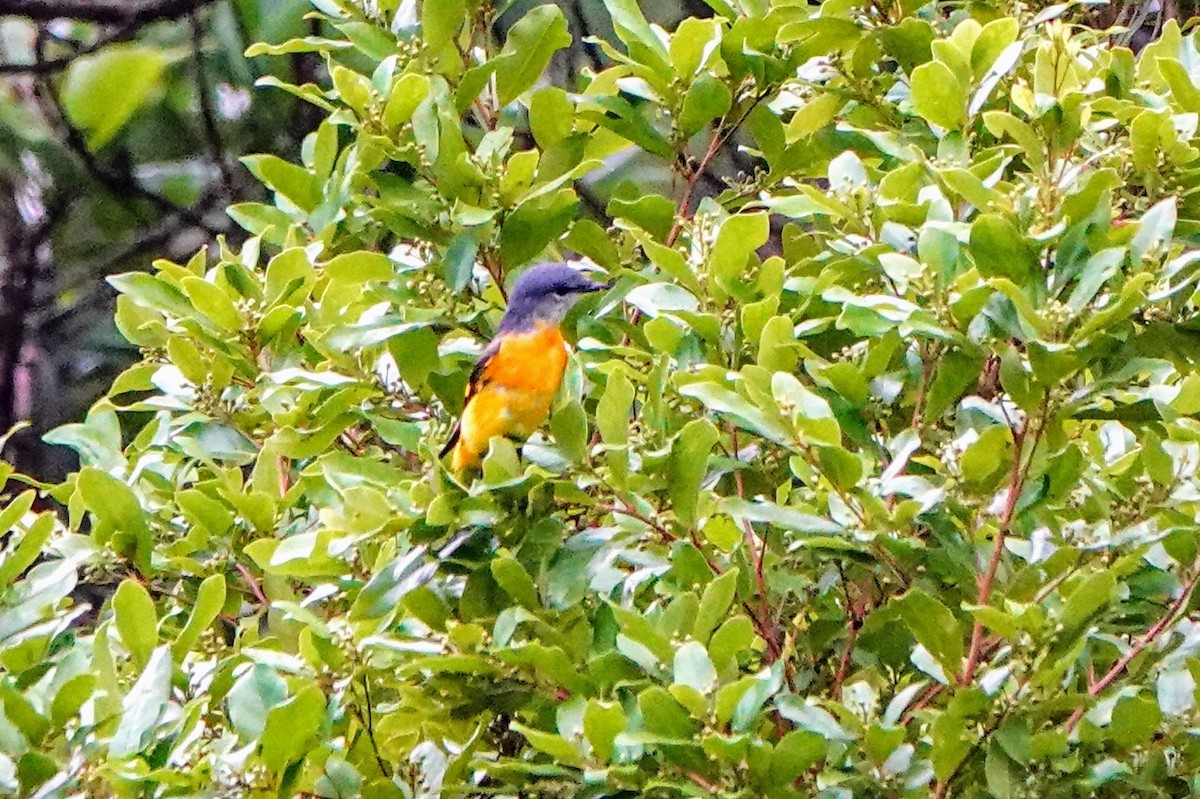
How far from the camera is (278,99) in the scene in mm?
3615

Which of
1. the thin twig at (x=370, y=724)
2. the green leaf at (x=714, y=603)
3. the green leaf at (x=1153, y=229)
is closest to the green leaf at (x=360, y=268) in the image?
the thin twig at (x=370, y=724)

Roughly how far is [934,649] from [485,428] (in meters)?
0.81

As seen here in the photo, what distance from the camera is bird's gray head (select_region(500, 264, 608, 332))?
1880 millimetres

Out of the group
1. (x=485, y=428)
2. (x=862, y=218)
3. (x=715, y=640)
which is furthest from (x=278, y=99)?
(x=715, y=640)

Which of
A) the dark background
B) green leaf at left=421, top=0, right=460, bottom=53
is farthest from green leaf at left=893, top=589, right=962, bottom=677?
the dark background

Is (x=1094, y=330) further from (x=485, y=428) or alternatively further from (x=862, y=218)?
(x=485, y=428)

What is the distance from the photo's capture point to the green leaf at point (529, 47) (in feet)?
5.65

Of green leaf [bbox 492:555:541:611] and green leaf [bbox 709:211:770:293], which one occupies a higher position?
green leaf [bbox 709:211:770:293]

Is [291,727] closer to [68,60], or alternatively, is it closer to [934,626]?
[934,626]

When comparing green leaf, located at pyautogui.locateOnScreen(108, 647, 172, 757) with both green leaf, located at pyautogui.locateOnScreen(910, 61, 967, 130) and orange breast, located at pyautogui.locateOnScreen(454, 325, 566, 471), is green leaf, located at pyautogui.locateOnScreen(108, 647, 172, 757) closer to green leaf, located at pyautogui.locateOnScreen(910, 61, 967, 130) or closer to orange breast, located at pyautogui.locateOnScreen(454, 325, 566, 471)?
orange breast, located at pyautogui.locateOnScreen(454, 325, 566, 471)

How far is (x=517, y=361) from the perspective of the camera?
192 cm

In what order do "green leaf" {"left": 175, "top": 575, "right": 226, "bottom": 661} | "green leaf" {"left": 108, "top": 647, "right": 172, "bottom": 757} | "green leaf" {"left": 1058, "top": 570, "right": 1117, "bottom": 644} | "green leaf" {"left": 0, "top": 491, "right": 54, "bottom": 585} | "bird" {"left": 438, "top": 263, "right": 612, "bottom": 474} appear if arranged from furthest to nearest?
"bird" {"left": 438, "top": 263, "right": 612, "bottom": 474}
"green leaf" {"left": 0, "top": 491, "right": 54, "bottom": 585}
"green leaf" {"left": 175, "top": 575, "right": 226, "bottom": 661}
"green leaf" {"left": 108, "top": 647, "right": 172, "bottom": 757}
"green leaf" {"left": 1058, "top": 570, "right": 1117, "bottom": 644}

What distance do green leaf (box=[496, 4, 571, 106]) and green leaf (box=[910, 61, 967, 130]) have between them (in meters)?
0.45

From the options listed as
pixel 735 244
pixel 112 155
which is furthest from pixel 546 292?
pixel 112 155
